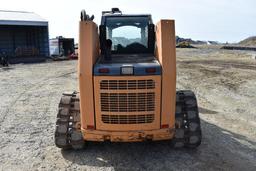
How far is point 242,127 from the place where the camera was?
31.2 ft

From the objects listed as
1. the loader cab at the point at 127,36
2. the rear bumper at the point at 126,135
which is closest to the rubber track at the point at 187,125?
the rear bumper at the point at 126,135

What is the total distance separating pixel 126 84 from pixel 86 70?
72cm

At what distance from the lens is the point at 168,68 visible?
251 inches

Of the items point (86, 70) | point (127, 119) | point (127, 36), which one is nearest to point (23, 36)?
point (127, 36)

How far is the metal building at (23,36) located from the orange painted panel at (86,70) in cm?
3000

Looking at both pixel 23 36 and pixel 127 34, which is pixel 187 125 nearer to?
pixel 127 34

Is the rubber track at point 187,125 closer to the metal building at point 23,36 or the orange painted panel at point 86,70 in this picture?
the orange painted panel at point 86,70

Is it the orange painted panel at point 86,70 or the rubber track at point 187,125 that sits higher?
the orange painted panel at point 86,70

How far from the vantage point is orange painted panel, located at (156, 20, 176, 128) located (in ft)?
20.9

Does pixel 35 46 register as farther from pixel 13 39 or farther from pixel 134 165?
pixel 134 165

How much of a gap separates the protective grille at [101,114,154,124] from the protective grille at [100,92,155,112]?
11cm

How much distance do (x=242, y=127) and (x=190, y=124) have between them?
119 inches

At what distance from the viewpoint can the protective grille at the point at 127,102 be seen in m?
6.43

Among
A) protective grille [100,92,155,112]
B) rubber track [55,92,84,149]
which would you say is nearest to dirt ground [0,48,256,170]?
rubber track [55,92,84,149]
